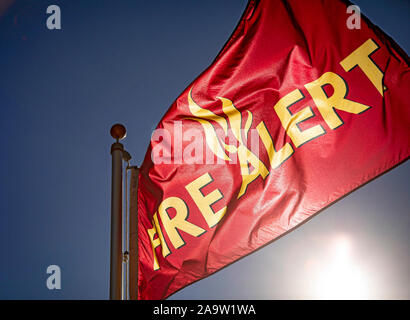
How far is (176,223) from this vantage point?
3.92m

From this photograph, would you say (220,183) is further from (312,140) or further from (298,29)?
(298,29)

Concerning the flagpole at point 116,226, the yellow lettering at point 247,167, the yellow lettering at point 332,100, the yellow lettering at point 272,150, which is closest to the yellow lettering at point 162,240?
the flagpole at point 116,226

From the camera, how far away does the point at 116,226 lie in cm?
313

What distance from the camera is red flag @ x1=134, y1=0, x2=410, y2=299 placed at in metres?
3.42

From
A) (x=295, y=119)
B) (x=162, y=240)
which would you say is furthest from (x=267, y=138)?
(x=162, y=240)

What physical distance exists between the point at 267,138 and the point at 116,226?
1.62 meters

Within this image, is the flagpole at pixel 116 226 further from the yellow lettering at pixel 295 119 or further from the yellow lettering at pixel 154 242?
the yellow lettering at pixel 295 119

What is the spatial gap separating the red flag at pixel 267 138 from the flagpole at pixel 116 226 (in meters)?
0.62

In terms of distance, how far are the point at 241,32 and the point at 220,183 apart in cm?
152

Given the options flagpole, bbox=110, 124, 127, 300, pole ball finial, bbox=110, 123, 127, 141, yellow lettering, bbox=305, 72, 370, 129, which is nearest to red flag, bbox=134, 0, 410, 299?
yellow lettering, bbox=305, 72, 370, 129

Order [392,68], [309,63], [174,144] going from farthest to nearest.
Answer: [174,144] → [309,63] → [392,68]

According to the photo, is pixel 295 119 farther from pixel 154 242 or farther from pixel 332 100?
pixel 154 242

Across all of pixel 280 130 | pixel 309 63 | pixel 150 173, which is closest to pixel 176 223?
pixel 150 173
